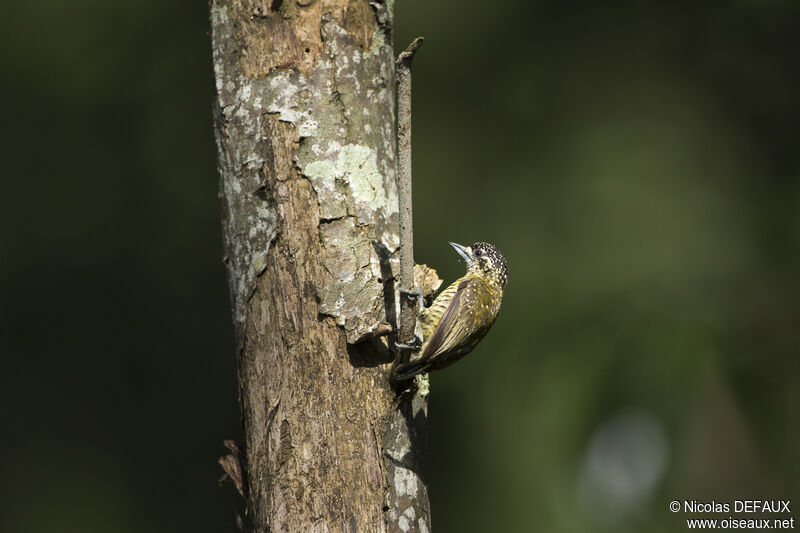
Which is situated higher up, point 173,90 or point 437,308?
point 173,90

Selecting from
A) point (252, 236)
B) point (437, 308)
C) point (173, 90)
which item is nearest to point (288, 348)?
point (252, 236)

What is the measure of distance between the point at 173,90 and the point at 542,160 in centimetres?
335

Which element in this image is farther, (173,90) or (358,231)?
(173,90)

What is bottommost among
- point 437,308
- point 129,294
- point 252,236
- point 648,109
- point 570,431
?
point 570,431

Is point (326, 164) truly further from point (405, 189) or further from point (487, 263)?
point (487, 263)

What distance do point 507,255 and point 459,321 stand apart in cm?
285

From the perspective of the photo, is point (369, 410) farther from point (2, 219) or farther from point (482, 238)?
point (2, 219)

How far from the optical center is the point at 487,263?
3.98 metres

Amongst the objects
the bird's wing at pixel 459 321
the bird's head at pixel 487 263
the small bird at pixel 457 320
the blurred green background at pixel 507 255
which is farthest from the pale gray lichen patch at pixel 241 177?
the blurred green background at pixel 507 255

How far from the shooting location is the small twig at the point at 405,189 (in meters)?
2.19

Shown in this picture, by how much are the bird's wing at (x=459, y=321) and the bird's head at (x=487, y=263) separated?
47 cm

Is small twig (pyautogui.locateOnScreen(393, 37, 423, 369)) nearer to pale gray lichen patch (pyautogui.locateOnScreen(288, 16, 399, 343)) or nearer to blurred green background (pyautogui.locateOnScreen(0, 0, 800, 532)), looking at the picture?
pale gray lichen patch (pyautogui.locateOnScreen(288, 16, 399, 343))

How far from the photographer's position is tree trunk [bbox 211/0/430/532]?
2.26m

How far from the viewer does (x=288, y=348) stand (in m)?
2.32
